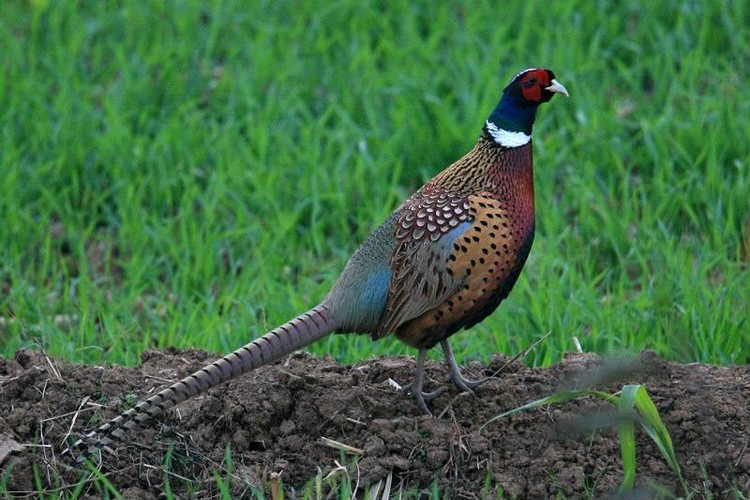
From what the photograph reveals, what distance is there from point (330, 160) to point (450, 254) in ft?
9.30

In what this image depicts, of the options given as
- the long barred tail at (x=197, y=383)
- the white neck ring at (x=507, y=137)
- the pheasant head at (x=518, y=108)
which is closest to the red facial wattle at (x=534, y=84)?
the pheasant head at (x=518, y=108)

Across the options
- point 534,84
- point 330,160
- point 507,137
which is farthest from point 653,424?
point 330,160

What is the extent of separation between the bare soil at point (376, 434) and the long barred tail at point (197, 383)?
0.08 metres

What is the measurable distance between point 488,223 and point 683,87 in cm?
353

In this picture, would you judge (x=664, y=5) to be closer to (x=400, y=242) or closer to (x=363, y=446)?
(x=400, y=242)

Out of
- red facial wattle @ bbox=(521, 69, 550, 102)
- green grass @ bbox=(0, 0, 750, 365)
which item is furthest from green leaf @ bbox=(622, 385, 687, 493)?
red facial wattle @ bbox=(521, 69, 550, 102)

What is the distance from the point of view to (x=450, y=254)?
13.9ft

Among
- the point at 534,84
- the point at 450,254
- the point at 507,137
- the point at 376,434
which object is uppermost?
the point at 534,84

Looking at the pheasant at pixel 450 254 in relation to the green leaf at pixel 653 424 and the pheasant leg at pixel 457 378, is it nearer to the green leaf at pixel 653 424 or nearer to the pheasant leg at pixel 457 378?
the pheasant leg at pixel 457 378

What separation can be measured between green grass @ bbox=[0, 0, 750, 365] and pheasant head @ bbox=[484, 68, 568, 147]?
2.96 feet

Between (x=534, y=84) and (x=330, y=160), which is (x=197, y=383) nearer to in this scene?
(x=534, y=84)

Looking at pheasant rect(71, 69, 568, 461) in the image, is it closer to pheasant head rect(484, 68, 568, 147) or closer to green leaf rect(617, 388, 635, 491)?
pheasant head rect(484, 68, 568, 147)

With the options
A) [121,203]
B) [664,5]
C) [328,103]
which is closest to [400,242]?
[121,203]

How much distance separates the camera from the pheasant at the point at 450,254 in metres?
4.21
